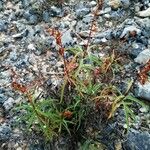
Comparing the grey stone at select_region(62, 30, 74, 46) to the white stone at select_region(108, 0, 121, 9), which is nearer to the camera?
the grey stone at select_region(62, 30, 74, 46)

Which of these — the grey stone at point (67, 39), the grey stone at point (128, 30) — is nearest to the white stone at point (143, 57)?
the grey stone at point (128, 30)

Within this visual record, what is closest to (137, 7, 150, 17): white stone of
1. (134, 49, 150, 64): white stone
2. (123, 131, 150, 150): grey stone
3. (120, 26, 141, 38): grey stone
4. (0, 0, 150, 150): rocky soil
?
(0, 0, 150, 150): rocky soil

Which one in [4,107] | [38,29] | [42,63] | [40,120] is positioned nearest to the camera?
[40,120]

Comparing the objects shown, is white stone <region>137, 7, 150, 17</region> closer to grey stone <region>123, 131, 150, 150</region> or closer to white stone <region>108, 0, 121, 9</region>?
white stone <region>108, 0, 121, 9</region>

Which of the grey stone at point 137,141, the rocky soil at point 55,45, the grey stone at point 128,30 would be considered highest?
the grey stone at point 128,30

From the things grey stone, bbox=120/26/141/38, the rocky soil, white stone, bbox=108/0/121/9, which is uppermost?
white stone, bbox=108/0/121/9

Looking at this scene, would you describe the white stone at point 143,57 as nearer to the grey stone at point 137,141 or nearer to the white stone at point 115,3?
the grey stone at point 137,141

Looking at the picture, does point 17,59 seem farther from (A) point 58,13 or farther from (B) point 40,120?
(B) point 40,120

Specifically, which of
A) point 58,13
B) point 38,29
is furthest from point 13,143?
point 58,13
